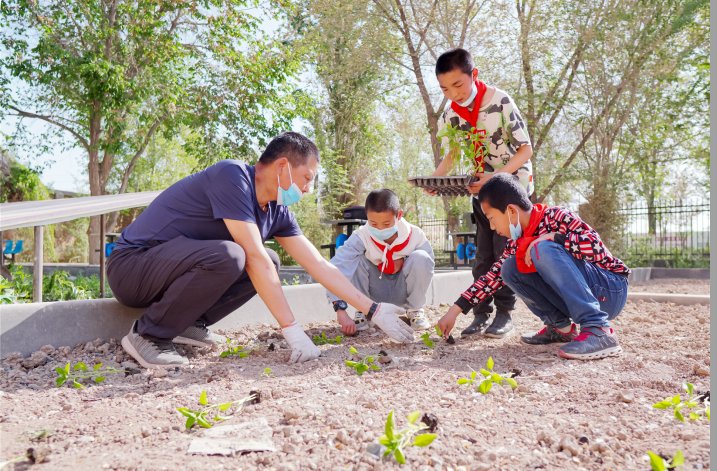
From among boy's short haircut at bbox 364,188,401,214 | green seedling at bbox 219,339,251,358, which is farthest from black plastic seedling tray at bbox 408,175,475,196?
green seedling at bbox 219,339,251,358

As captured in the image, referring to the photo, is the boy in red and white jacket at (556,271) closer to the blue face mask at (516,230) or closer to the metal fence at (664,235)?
A: the blue face mask at (516,230)

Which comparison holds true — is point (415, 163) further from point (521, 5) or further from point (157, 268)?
point (157, 268)

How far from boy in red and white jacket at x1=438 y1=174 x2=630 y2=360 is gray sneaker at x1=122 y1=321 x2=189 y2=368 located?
1304 millimetres

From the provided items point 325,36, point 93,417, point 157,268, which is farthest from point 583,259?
point 325,36

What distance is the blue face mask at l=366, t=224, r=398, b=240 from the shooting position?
378 cm

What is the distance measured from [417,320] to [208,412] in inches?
84.9

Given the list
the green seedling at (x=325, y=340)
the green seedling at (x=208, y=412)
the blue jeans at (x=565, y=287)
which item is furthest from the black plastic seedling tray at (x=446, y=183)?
the green seedling at (x=208, y=412)

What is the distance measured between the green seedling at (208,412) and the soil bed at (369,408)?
34 millimetres

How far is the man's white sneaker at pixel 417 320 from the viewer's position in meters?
3.83

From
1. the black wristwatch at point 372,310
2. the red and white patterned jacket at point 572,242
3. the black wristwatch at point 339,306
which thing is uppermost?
the red and white patterned jacket at point 572,242

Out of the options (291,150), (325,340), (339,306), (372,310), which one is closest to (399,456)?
(372,310)

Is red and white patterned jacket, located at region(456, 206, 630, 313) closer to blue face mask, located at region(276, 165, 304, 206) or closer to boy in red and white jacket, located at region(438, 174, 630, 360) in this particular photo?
boy in red and white jacket, located at region(438, 174, 630, 360)

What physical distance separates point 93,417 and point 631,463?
5.14 ft

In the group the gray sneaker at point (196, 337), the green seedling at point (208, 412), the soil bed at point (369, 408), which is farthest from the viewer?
the gray sneaker at point (196, 337)
